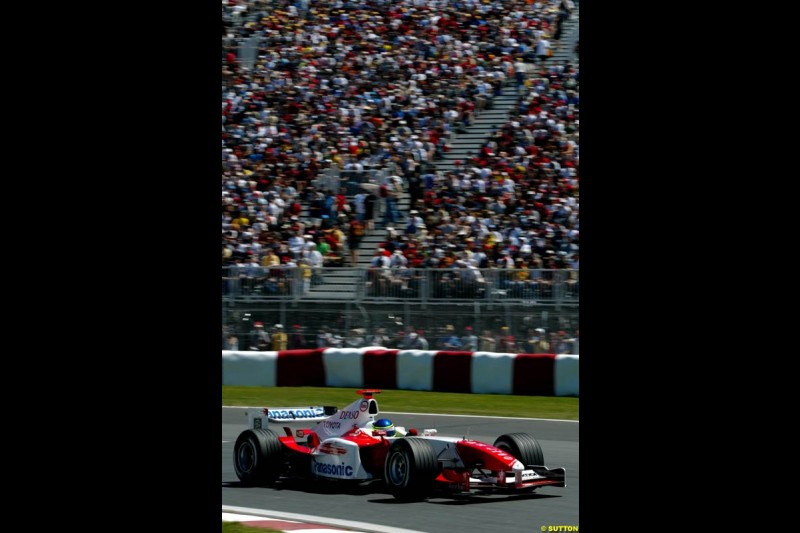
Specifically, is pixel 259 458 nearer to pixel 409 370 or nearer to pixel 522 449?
pixel 522 449

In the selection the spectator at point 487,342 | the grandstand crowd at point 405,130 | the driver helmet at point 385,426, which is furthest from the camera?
the grandstand crowd at point 405,130

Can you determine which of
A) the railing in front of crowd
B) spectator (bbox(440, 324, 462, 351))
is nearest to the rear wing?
the railing in front of crowd

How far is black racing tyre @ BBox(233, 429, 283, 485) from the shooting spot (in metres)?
A: 8.66

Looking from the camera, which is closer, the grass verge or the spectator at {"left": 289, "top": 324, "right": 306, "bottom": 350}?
the grass verge

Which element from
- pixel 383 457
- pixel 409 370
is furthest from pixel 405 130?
pixel 383 457

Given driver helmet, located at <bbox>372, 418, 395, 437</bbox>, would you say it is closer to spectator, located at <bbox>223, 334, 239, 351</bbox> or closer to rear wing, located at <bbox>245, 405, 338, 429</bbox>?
rear wing, located at <bbox>245, 405, 338, 429</bbox>

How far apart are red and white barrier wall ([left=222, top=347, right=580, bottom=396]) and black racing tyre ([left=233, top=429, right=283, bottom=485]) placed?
6114 millimetres

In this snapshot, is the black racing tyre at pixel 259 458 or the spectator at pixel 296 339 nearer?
the black racing tyre at pixel 259 458

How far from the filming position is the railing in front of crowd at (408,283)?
572 inches

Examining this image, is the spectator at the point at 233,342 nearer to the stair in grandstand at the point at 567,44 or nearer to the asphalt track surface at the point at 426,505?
the asphalt track surface at the point at 426,505

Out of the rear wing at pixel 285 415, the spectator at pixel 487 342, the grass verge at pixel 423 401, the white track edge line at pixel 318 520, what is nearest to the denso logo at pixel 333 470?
the rear wing at pixel 285 415
